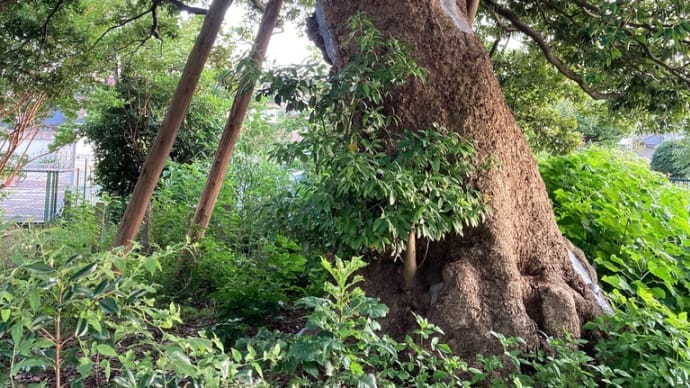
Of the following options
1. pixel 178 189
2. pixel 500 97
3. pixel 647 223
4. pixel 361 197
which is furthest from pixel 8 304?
pixel 178 189

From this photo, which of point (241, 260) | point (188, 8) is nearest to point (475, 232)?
point (241, 260)

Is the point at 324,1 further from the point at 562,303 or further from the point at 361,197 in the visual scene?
the point at 562,303

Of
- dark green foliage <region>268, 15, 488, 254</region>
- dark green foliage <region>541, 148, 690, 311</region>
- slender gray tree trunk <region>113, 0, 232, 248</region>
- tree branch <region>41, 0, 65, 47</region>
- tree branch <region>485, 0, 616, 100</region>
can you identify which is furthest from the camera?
tree branch <region>41, 0, 65, 47</region>

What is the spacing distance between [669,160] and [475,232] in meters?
21.1

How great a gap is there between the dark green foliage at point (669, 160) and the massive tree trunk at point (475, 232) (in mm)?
18180

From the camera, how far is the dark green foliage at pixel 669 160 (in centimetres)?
1840

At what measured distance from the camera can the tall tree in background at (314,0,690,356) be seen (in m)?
2.66

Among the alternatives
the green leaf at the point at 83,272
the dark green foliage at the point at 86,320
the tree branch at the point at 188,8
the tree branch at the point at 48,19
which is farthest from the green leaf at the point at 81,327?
the tree branch at the point at 48,19

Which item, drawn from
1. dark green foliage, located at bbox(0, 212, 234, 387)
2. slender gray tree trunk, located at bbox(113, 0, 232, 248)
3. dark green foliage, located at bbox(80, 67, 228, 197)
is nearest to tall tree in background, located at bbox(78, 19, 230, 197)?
dark green foliage, located at bbox(80, 67, 228, 197)

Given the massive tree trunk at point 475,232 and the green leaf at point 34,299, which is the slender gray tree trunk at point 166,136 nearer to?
the massive tree trunk at point 475,232

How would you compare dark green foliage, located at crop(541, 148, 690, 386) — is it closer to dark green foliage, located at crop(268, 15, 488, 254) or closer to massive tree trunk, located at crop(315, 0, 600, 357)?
massive tree trunk, located at crop(315, 0, 600, 357)

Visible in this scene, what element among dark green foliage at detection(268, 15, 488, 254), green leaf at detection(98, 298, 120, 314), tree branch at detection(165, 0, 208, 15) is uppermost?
tree branch at detection(165, 0, 208, 15)

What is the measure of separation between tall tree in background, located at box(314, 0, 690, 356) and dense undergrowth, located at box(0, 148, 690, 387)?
16 cm

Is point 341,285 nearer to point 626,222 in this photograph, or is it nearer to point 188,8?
point 626,222
